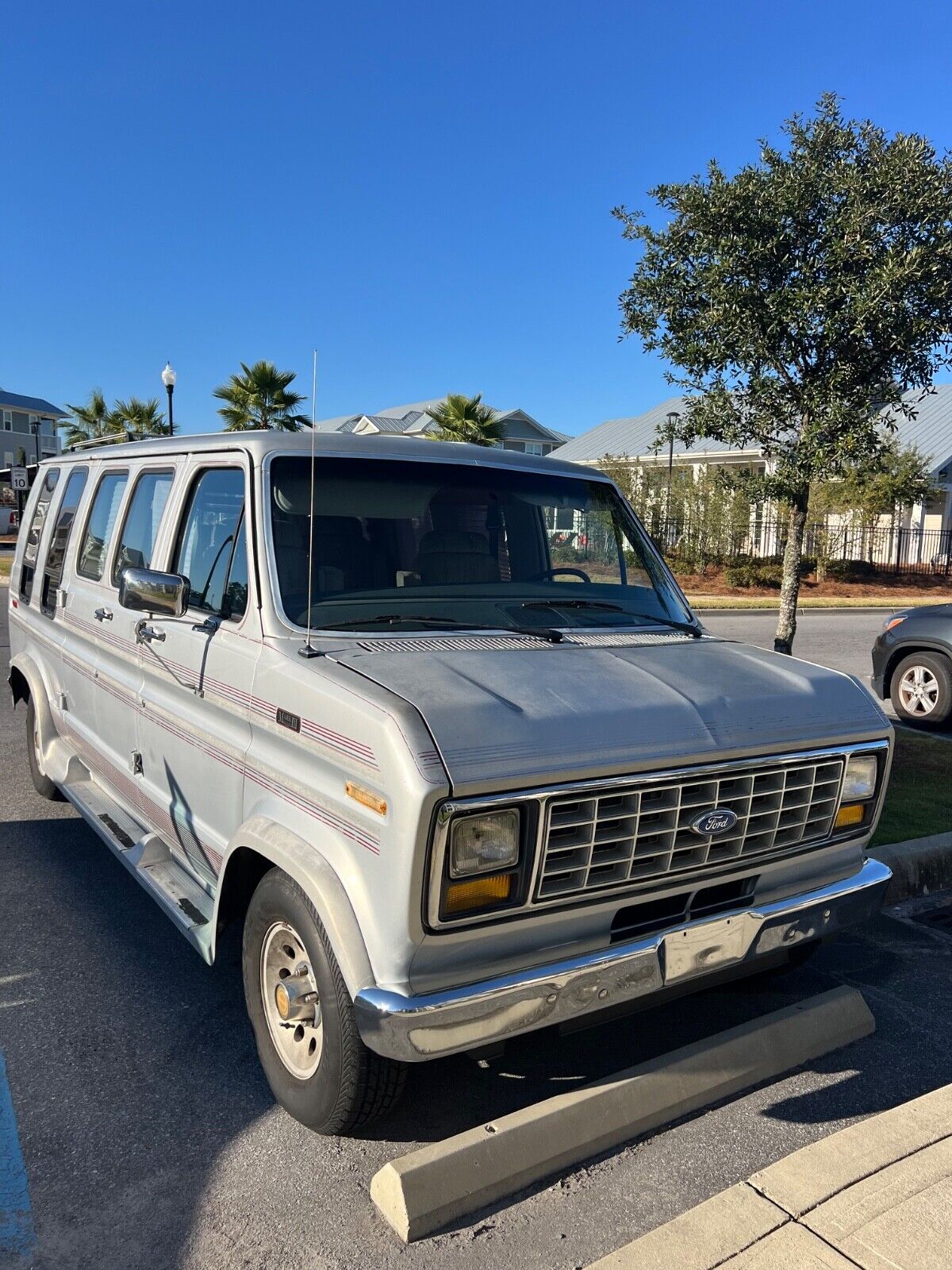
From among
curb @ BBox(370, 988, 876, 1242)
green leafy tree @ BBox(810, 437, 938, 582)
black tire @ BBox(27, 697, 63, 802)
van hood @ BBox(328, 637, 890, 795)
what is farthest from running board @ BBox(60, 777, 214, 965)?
green leafy tree @ BBox(810, 437, 938, 582)

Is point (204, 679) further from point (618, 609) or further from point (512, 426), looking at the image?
point (512, 426)

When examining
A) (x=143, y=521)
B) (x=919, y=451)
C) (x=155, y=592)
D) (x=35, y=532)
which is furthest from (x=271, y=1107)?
(x=919, y=451)

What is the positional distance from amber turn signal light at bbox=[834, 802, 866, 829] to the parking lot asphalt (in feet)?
3.03

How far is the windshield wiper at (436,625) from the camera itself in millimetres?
3477

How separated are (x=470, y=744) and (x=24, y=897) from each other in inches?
131

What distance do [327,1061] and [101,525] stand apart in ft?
10.7

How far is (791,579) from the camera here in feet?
26.3

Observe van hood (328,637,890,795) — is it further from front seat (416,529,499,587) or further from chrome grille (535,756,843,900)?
front seat (416,529,499,587)

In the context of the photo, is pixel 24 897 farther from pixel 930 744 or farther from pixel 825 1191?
pixel 930 744

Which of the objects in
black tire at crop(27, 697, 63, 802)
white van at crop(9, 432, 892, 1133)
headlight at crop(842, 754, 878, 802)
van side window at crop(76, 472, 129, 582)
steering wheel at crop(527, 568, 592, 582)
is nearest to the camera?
white van at crop(9, 432, 892, 1133)

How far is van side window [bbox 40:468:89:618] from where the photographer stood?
18.7ft

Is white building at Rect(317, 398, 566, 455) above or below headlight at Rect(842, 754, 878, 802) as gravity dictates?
above

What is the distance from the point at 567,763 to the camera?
8.88ft

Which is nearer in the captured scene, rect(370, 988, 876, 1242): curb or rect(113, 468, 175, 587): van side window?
rect(370, 988, 876, 1242): curb
